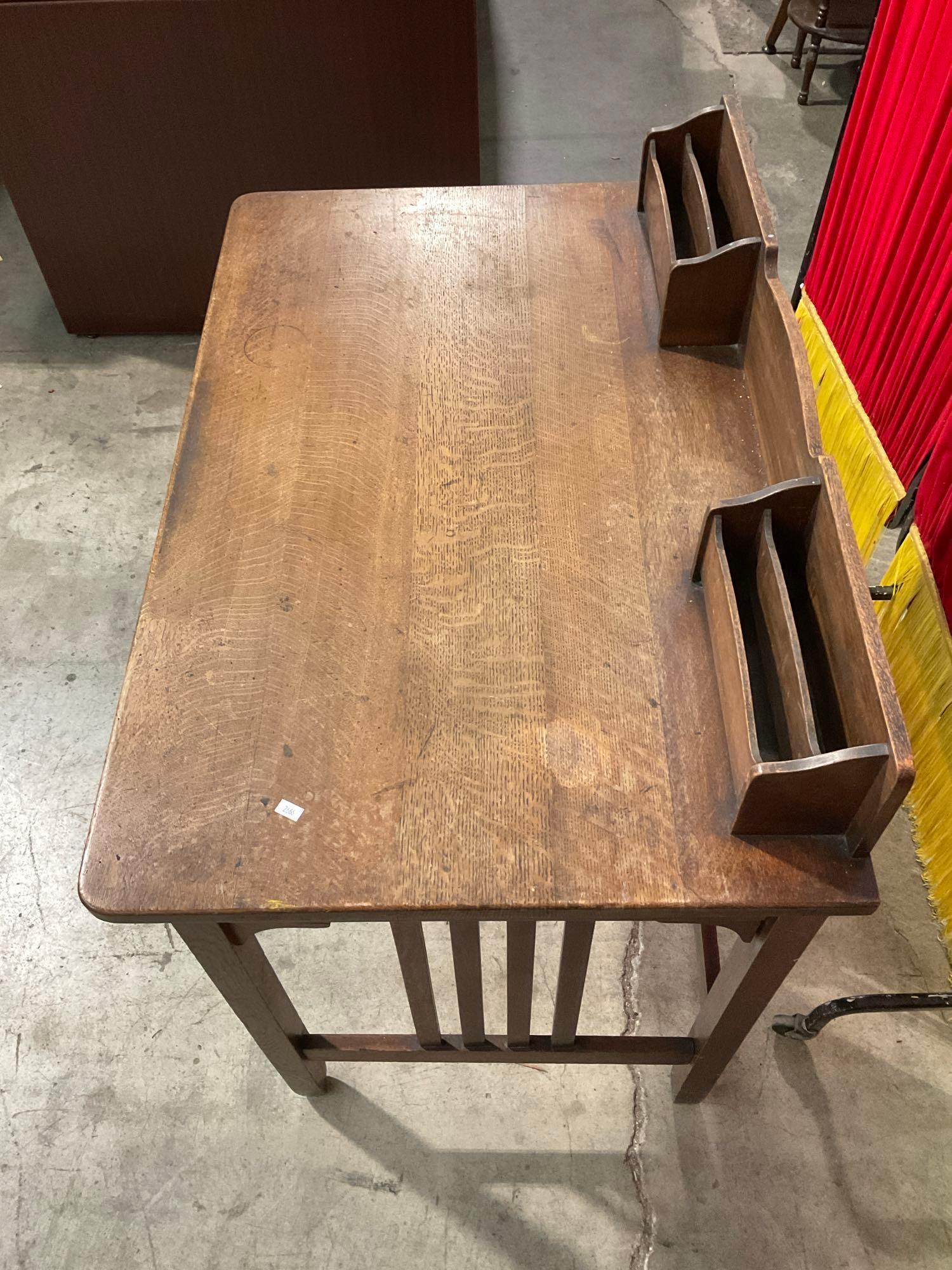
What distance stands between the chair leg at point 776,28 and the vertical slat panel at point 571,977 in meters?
3.63

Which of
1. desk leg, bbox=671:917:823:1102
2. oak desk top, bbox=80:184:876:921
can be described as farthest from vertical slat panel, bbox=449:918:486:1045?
desk leg, bbox=671:917:823:1102

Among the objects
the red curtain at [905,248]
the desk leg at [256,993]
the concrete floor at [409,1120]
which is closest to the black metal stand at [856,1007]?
the concrete floor at [409,1120]

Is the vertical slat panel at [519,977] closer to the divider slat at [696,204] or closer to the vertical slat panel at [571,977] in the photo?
the vertical slat panel at [571,977]

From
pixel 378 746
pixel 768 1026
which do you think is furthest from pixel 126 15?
pixel 768 1026

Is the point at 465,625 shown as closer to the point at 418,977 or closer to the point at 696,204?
the point at 418,977

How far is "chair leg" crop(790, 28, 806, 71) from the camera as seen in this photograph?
3.59 m

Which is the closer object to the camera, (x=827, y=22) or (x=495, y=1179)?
(x=495, y=1179)

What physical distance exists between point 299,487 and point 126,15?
1623mm

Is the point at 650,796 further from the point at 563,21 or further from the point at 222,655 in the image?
the point at 563,21

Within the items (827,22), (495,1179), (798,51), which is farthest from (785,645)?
(798,51)

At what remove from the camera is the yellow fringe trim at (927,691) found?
1.58 metres

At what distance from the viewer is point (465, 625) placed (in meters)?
1.18

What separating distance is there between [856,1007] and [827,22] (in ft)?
10.8

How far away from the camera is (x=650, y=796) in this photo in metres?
1.04
